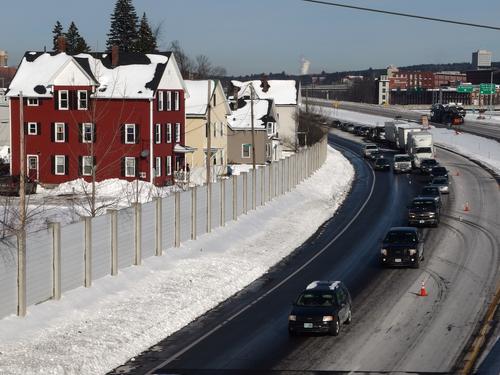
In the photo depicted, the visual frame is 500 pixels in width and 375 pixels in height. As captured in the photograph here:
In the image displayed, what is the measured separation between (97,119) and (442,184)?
29.5 m

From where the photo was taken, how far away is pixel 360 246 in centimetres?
4741

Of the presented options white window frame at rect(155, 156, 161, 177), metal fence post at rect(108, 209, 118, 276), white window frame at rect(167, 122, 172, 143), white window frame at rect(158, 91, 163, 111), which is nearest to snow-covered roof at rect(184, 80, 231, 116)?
white window frame at rect(167, 122, 172, 143)

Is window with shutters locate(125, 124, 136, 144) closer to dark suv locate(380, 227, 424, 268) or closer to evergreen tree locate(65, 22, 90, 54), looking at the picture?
dark suv locate(380, 227, 424, 268)

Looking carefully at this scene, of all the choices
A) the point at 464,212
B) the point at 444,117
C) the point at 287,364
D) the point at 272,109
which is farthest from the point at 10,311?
the point at 444,117

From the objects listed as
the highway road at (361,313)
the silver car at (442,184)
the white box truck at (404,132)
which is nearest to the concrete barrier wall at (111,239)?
the highway road at (361,313)

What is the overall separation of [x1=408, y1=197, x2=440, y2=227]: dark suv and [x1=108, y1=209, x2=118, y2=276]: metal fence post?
2510 centimetres

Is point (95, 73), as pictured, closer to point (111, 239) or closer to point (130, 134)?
point (130, 134)

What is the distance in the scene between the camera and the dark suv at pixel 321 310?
2702 centimetres

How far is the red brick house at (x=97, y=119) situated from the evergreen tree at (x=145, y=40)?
246 ft

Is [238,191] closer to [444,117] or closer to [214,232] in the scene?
[214,232]

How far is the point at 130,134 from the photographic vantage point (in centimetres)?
7538

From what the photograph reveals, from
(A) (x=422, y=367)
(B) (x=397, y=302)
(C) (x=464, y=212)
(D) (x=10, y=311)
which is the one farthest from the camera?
(C) (x=464, y=212)

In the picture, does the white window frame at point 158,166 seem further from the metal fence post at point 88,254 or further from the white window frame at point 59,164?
the metal fence post at point 88,254

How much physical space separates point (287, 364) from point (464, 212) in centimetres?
4013
